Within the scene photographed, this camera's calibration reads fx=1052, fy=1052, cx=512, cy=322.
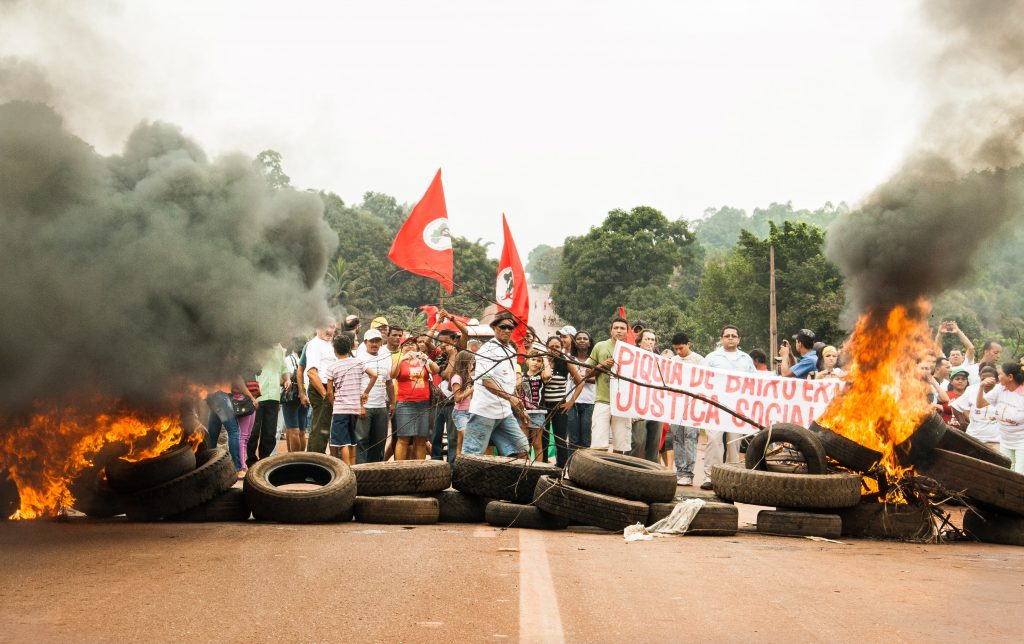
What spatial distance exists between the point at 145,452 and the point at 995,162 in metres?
8.97

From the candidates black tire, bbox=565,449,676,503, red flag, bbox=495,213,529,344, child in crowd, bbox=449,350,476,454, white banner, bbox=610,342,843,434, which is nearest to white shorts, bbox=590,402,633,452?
white banner, bbox=610,342,843,434

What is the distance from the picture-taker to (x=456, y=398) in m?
12.8

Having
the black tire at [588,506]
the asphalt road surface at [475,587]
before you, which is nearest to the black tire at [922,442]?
the asphalt road surface at [475,587]

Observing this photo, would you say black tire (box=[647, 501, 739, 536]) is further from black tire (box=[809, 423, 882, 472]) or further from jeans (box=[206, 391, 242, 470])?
jeans (box=[206, 391, 242, 470])

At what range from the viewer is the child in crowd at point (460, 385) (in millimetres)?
12745

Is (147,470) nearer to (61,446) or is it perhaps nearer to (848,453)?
(61,446)

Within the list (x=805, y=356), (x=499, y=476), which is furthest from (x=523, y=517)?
(x=805, y=356)

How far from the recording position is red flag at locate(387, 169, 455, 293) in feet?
68.1

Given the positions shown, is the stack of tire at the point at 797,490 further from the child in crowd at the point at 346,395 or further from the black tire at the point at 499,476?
the child in crowd at the point at 346,395

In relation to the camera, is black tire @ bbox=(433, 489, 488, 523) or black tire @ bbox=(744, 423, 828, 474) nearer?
black tire @ bbox=(744, 423, 828, 474)

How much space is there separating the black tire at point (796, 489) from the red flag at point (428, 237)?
11187mm

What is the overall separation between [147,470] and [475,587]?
4.13 meters

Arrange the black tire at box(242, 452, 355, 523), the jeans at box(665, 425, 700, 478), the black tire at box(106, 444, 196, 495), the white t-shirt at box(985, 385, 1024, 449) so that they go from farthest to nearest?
the jeans at box(665, 425, 700, 478) → the white t-shirt at box(985, 385, 1024, 449) → the black tire at box(242, 452, 355, 523) → the black tire at box(106, 444, 196, 495)

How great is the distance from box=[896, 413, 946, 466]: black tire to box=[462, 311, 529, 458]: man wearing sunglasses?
4.09 metres
